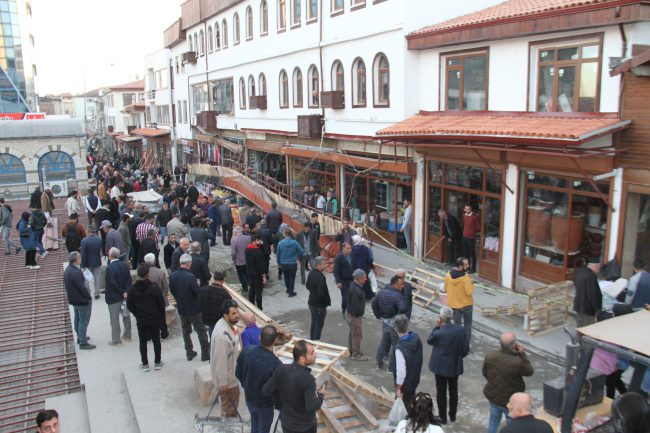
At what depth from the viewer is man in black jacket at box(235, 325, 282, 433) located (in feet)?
19.4

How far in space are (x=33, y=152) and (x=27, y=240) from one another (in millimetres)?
16487

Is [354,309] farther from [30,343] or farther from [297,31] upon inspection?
[297,31]

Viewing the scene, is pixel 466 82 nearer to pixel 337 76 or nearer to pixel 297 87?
pixel 337 76

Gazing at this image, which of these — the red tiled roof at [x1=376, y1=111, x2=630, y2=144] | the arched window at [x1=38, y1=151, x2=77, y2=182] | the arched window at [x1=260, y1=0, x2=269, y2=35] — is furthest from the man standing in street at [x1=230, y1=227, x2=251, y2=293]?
the arched window at [x1=38, y1=151, x2=77, y2=182]

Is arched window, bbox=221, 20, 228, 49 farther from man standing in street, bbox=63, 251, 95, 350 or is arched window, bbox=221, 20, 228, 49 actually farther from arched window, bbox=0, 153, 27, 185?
man standing in street, bbox=63, 251, 95, 350

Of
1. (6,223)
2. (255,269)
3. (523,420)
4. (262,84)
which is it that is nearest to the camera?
(523,420)

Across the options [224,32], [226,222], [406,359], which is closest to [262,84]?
[224,32]

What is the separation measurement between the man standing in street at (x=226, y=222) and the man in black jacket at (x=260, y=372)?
1191 cm

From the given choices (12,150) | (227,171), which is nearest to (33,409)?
(227,171)

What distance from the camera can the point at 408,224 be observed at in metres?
16.0

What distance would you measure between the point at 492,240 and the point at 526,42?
4633 millimetres

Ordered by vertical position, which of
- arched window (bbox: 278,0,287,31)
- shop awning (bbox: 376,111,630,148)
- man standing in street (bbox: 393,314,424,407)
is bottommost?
man standing in street (bbox: 393,314,424,407)

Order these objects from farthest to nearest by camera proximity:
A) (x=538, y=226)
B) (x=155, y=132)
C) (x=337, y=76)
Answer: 1. (x=155, y=132)
2. (x=337, y=76)
3. (x=538, y=226)

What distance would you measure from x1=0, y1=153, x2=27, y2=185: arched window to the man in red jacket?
2509cm
